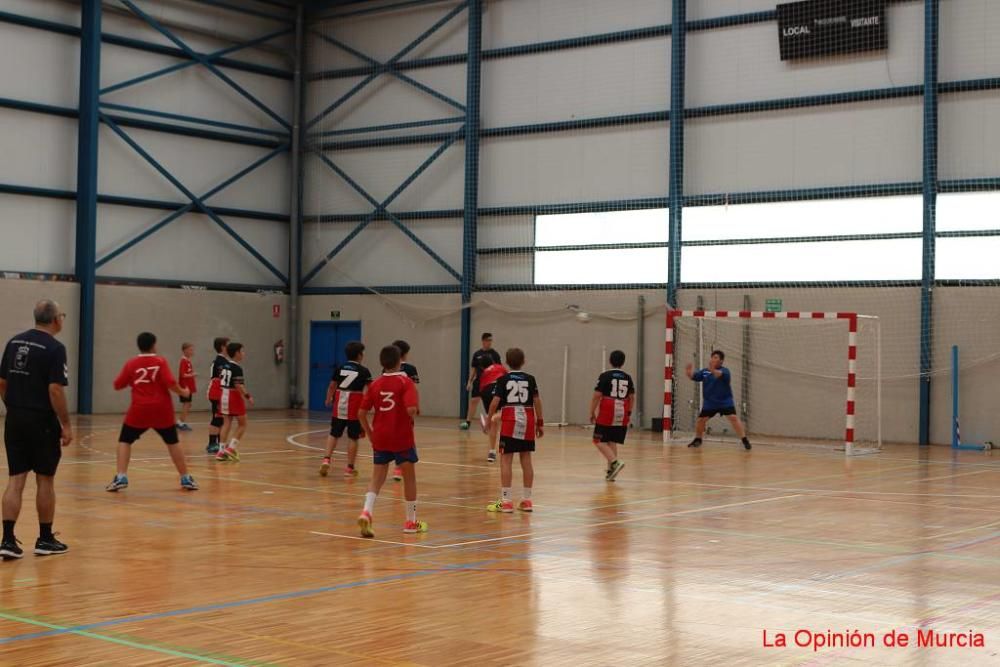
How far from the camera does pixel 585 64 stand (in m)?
31.6

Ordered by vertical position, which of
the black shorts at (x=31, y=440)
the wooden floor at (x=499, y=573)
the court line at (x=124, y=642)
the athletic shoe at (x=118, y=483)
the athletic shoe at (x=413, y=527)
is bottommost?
the court line at (x=124, y=642)

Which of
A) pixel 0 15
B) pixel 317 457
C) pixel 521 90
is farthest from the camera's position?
pixel 521 90

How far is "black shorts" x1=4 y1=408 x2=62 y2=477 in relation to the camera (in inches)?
408

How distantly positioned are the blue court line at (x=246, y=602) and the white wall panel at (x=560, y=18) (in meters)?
22.4

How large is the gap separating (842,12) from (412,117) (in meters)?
12.5

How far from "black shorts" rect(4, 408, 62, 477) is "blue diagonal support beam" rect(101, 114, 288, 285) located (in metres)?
23.4

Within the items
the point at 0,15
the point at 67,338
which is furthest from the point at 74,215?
the point at 0,15

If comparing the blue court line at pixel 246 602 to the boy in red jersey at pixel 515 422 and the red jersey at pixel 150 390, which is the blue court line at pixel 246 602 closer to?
the boy in red jersey at pixel 515 422

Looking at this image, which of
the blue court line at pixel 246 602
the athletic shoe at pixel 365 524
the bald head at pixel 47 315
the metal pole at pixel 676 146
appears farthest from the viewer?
the metal pole at pixel 676 146

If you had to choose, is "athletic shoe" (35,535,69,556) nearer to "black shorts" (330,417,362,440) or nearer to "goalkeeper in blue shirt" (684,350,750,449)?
"black shorts" (330,417,362,440)

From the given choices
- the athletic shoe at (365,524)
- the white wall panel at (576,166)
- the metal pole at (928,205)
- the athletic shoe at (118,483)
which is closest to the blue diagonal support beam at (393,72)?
the white wall panel at (576,166)

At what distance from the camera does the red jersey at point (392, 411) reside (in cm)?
1197

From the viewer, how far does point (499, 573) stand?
10289 millimetres

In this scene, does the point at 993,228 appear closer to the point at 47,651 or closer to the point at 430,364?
the point at 430,364
